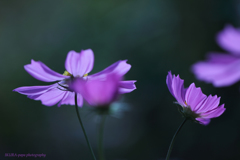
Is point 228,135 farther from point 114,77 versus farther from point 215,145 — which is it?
point 114,77

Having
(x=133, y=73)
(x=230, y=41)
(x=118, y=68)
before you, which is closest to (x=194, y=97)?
(x=118, y=68)

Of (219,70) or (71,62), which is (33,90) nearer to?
(71,62)

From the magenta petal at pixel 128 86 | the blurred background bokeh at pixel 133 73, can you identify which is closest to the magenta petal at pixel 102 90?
the magenta petal at pixel 128 86

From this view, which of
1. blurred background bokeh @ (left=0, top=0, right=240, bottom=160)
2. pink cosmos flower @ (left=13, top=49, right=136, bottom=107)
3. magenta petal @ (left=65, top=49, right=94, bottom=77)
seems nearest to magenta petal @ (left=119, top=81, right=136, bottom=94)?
pink cosmos flower @ (left=13, top=49, right=136, bottom=107)

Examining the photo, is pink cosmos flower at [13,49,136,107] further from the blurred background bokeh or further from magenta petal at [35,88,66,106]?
the blurred background bokeh

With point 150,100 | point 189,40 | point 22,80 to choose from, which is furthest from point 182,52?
point 22,80

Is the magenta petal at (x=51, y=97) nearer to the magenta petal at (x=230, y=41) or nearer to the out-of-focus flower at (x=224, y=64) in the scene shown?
the out-of-focus flower at (x=224, y=64)
